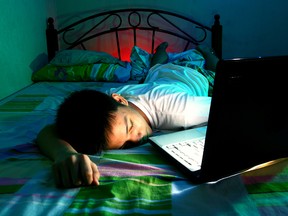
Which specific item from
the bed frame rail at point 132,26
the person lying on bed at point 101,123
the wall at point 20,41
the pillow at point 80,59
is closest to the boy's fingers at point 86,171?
the person lying on bed at point 101,123

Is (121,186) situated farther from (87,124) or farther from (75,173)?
(87,124)

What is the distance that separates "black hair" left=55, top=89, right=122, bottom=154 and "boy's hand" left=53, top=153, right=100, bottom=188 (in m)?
0.16

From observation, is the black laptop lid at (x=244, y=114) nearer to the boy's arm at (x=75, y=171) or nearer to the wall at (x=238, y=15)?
the boy's arm at (x=75, y=171)

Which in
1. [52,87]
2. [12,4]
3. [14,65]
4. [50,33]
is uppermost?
[12,4]

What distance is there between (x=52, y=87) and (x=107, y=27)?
1.01m

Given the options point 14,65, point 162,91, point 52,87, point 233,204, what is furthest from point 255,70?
point 14,65

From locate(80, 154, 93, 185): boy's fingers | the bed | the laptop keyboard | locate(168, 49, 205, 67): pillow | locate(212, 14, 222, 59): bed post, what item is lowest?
the bed

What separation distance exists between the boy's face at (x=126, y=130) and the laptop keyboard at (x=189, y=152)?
140 millimetres

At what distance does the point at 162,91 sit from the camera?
1325 mm

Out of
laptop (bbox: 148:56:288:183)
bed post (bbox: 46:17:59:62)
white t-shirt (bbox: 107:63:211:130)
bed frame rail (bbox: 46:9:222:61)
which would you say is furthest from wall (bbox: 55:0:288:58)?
laptop (bbox: 148:56:288:183)

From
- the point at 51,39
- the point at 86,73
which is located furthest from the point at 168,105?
the point at 51,39

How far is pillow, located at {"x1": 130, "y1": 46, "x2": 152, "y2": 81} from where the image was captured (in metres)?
2.30

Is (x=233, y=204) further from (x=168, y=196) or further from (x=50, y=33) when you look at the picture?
(x=50, y=33)

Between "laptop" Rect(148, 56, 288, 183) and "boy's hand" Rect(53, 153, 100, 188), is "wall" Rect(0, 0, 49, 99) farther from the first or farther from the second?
"laptop" Rect(148, 56, 288, 183)
